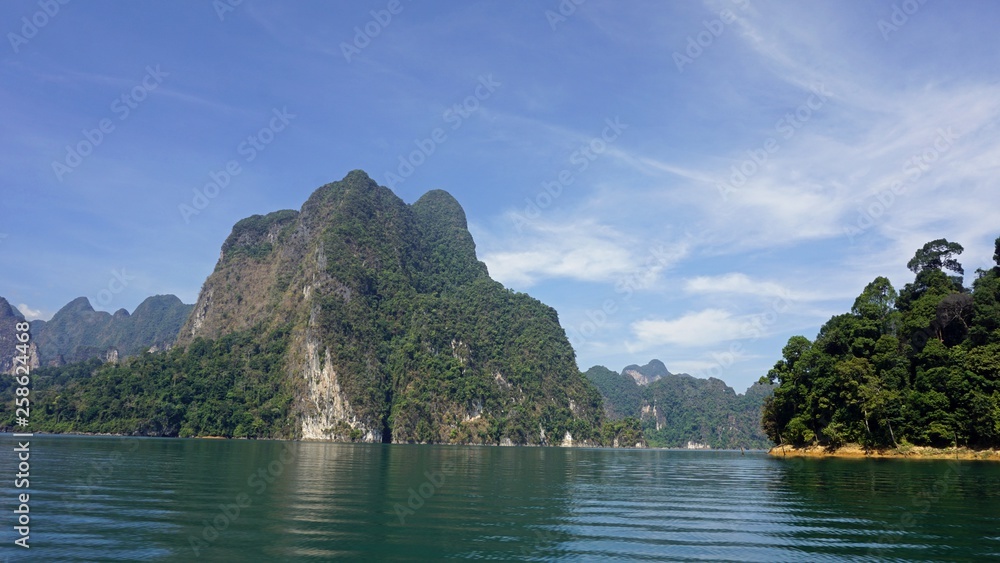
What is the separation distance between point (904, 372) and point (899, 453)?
11.3m

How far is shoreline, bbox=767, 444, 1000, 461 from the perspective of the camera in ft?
232

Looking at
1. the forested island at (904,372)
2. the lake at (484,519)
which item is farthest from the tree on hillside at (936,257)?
the lake at (484,519)

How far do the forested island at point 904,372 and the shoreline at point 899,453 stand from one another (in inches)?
9.4

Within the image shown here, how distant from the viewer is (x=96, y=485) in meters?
36.2

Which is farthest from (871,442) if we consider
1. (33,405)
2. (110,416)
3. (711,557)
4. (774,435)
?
(33,405)

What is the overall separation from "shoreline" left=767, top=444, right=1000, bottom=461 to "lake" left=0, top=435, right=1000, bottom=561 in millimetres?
35216

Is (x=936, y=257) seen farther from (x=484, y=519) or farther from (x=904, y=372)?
(x=484, y=519)

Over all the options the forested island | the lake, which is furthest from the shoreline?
the lake

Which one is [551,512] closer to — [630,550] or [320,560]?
[630,550]

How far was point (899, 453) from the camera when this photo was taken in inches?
3041

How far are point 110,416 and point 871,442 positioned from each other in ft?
668

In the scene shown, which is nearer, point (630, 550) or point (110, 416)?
point (630, 550)

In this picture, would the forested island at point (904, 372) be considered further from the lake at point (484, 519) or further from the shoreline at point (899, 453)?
the lake at point (484, 519)

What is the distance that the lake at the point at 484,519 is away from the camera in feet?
65.0
